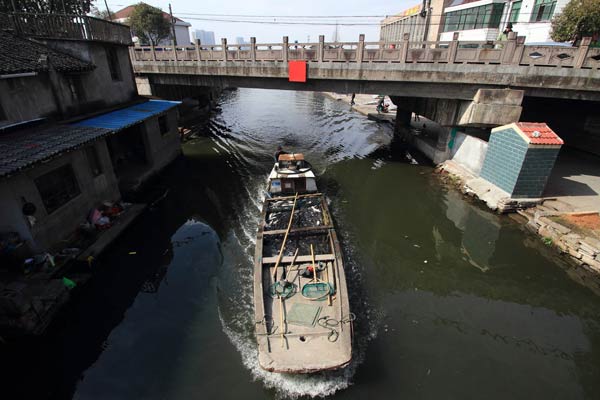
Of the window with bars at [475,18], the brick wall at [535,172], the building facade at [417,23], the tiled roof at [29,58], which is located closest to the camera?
the tiled roof at [29,58]

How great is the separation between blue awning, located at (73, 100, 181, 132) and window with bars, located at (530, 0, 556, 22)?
3948 cm

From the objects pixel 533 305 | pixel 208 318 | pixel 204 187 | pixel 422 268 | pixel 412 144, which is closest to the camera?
pixel 208 318

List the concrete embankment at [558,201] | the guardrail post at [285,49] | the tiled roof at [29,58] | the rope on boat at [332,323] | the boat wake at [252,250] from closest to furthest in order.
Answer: the rope on boat at [332,323] < the boat wake at [252,250] < the concrete embankment at [558,201] < the tiled roof at [29,58] < the guardrail post at [285,49]

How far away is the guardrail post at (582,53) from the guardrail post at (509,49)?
3.09m

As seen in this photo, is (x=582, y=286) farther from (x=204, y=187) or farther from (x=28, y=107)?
(x=28, y=107)

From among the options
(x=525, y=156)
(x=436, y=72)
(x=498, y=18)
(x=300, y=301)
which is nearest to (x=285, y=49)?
(x=436, y=72)

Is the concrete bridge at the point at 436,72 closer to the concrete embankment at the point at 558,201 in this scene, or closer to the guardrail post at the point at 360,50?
the guardrail post at the point at 360,50

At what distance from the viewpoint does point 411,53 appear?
19719 millimetres

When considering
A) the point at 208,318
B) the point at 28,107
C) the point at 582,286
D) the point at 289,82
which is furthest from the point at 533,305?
the point at 28,107

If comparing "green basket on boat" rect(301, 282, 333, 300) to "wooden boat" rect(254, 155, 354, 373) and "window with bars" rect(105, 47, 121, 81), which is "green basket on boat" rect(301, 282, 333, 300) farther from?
"window with bars" rect(105, 47, 121, 81)

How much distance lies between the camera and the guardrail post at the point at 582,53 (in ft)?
53.8

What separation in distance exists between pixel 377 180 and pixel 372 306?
13.0 metres

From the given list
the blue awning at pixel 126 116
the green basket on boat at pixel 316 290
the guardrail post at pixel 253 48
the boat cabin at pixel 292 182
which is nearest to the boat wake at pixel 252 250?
the green basket on boat at pixel 316 290

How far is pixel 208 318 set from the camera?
413 inches
